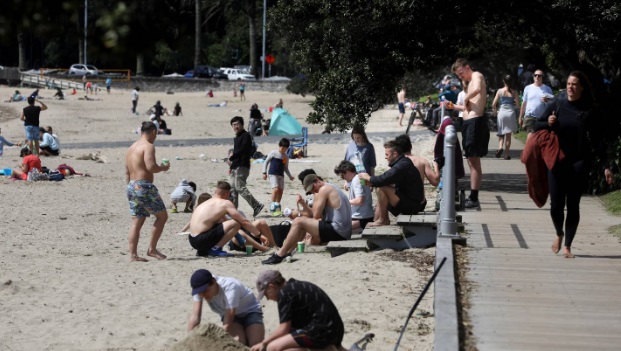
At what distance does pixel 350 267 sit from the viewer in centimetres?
1138

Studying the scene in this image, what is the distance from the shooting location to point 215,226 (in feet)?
43.2

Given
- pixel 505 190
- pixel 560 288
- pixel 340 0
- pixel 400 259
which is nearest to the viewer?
pixel 560 288

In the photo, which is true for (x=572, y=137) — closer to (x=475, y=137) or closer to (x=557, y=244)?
(x=557, y=244)

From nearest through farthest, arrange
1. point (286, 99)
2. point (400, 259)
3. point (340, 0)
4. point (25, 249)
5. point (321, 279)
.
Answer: point (321, 279), point (400, 259), point (25, 249), point (340, 0), point (286, 99)

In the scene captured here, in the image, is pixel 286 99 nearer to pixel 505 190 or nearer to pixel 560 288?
pixel 505 190

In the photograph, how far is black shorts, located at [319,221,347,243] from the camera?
12.7 meters

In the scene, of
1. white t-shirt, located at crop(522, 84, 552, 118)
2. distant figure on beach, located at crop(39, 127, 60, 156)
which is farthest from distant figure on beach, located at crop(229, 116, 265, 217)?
distant figure on beach, located at crop(39, 127, 60, 156)

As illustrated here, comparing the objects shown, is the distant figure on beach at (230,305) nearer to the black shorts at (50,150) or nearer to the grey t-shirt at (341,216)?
the grey t-shirt at (341,216)

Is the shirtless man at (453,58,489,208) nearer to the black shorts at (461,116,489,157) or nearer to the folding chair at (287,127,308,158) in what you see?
the black shorts at (461,116,489,157)

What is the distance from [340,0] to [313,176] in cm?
488

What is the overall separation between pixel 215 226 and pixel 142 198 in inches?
44.4

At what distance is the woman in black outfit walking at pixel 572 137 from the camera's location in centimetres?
984

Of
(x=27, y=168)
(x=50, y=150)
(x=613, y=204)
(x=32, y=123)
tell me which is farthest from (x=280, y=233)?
(x=50, y=150)

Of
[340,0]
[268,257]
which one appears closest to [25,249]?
[268,257]
